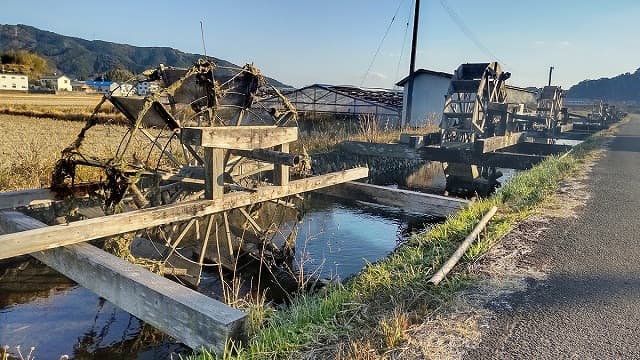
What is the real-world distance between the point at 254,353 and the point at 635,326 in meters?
2.55

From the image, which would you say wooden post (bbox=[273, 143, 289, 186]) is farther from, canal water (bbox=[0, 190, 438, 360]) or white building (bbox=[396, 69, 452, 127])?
white building (bbox=[396, 69, 452, 127])

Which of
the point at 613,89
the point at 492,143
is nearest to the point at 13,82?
the point at 492,143

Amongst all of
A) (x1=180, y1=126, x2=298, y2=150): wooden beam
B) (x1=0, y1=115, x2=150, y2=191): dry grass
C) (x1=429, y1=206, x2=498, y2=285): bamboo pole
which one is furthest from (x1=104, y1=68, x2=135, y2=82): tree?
(x1=429, y1=206, x2=498, y2=285): bamboo pole

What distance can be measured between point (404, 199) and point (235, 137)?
3130mm

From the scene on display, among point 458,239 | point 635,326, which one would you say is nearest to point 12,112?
point 458,239

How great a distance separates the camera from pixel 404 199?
23.2 feet

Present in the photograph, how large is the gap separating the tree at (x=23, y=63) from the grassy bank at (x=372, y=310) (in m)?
70.9

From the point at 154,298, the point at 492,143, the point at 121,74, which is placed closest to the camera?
the point at 154,298

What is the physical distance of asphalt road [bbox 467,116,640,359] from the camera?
273 cm

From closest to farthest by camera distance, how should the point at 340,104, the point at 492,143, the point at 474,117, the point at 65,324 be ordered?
the point at 65,324
the point at 492,143
the point at 474,117
the point at 340,104

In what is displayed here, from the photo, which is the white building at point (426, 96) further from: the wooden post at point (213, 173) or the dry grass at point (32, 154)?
the wooden post at point (213, 173)

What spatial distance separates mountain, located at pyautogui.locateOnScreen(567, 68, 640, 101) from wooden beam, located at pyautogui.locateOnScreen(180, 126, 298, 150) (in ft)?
477

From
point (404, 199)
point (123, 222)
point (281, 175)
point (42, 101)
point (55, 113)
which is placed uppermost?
point (42, 101)

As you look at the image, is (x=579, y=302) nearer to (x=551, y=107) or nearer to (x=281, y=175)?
(x=281, y=175)
